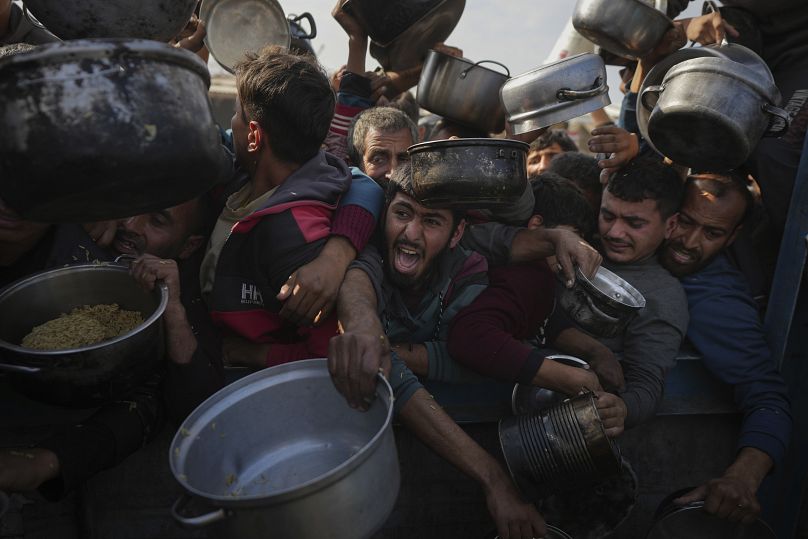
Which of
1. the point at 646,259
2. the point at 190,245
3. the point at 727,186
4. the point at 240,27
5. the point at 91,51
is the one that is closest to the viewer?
the point at 91,51

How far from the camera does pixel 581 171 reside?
408cm

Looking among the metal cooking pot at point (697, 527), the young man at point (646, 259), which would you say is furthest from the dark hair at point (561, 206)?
the metal cooking pot at point (697, 527)

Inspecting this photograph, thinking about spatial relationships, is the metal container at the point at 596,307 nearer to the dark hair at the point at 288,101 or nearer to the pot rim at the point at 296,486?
the pot rim at the point at 296,486

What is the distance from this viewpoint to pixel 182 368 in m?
2.48

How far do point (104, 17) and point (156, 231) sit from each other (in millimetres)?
1317

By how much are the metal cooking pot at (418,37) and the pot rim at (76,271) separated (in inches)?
96.2

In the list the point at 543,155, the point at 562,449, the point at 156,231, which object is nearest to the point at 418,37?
the point at 543,155

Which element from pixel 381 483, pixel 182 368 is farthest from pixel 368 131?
pixel 381 483

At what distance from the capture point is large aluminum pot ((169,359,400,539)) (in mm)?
1642

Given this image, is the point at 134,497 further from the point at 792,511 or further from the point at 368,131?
the point at 792,511

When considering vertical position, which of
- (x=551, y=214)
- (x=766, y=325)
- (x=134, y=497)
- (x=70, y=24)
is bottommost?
(x=134, y=497)

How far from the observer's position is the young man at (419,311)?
2375mm

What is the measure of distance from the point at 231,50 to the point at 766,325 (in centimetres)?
394

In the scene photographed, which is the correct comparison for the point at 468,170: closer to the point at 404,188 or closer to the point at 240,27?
the point at 404,188
